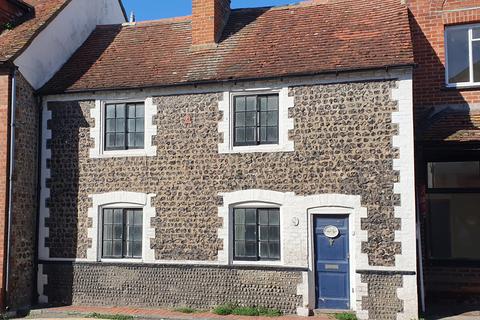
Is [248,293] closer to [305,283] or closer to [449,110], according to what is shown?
[305,283]

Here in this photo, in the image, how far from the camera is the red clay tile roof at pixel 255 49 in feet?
37.9

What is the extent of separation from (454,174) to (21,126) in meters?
10.7

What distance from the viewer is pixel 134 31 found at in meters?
15.1

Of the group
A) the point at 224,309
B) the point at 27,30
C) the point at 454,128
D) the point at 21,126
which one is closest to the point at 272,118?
the point at 454,128

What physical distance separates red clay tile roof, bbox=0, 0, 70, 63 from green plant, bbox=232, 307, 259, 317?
8035 mm

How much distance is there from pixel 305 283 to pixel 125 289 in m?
4.35

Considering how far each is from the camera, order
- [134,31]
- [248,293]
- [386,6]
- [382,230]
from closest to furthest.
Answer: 1. [382,230]
2. [248,293]
3. [386,6]
4. [134,31]

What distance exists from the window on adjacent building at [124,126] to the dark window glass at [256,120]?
2492 millimetres

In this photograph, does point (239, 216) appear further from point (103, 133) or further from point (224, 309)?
point (103, 133)

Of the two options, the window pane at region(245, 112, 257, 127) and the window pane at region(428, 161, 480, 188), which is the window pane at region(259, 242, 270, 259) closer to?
the window pane at region(245, 112, 257, 127)

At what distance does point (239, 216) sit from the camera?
1161 centimetres

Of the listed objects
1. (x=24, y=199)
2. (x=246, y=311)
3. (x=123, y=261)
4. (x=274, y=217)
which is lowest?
(x=246, y=311)

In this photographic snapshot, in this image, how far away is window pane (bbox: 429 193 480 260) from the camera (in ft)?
39.3

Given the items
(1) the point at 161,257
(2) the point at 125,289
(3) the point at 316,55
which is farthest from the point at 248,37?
(2) the point at 125,289
